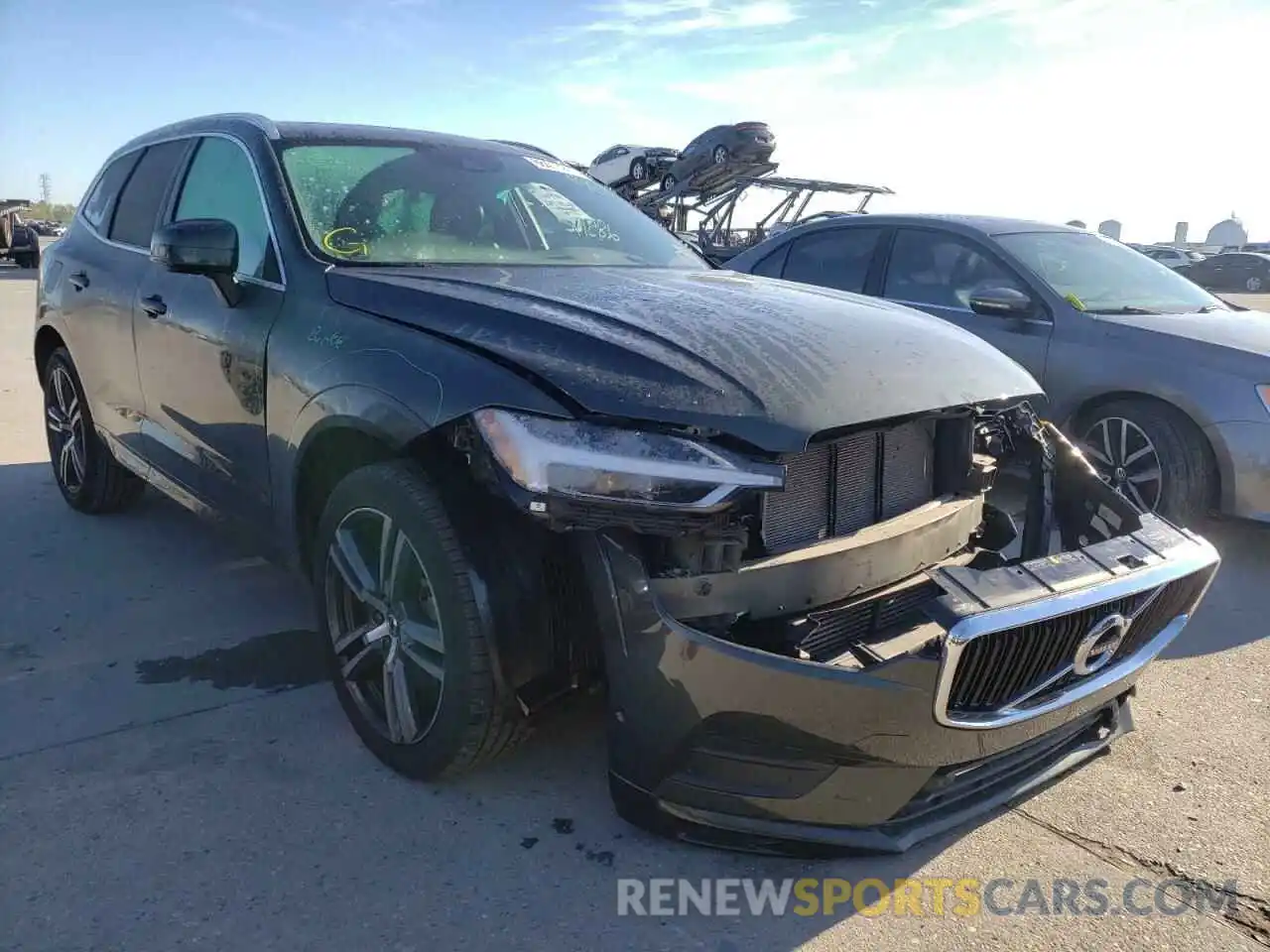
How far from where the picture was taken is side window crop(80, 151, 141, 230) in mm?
4555

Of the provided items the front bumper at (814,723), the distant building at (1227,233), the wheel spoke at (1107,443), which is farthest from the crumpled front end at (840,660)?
the distant building at (1227,233)

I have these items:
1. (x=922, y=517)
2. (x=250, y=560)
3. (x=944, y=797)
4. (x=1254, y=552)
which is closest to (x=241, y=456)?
(x=250, y=560)

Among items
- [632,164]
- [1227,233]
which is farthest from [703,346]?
[1227,233]

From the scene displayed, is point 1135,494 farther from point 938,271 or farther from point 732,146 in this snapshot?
point 732,146

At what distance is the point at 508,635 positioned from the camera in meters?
2.28

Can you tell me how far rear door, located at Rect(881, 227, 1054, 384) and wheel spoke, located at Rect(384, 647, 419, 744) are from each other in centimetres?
378

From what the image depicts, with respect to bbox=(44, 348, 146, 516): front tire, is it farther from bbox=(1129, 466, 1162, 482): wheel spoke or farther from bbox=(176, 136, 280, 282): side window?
bbox=(1129, 466, 1162, 482): wheel spoke

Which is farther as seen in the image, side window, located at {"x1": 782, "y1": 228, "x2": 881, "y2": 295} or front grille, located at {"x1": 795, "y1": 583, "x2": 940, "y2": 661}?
side window, located at {"x1": 782, "y1": 228, "x2": 881, "y2": 295}

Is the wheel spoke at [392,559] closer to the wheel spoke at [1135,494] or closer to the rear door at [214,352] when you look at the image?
the rear door at [214,352]

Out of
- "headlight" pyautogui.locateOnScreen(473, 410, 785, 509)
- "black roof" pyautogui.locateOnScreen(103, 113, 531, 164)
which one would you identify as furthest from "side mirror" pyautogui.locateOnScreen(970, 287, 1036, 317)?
"headlight" pyautogui.locateOnScreen(473, 410, 785, 509)

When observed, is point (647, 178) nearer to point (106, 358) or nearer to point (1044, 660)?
point (106, 358)

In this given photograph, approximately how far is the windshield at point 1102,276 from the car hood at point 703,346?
2587 mm

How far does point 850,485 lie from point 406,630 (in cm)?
117

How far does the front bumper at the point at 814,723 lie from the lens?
1.98 meters
